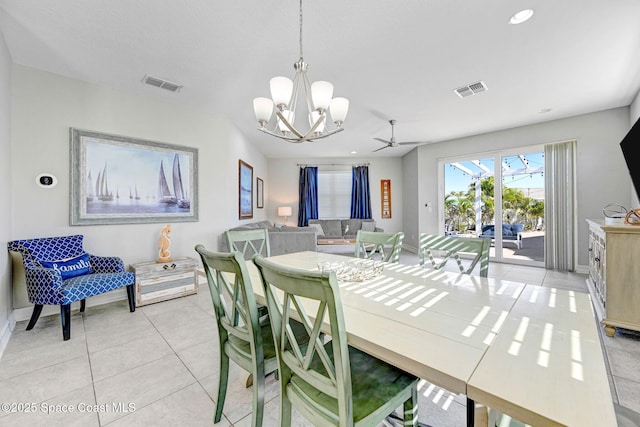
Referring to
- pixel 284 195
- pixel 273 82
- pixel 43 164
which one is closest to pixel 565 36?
pixel 273 82

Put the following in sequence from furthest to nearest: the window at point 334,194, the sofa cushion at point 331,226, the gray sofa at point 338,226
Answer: the window at point 334,194 → the sofa cushion at point 331,226 → the gray sofa at point 338,226

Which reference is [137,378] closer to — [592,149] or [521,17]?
[521,17]

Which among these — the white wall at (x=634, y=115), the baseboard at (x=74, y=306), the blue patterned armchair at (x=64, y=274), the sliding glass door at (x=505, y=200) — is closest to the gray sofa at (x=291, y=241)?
the baseboard at (x=74, y=306)

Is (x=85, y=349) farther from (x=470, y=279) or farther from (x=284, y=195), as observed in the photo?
(x=284, y=195)

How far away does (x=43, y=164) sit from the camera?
108 inches

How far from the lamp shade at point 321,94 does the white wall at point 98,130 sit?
8.73 ft

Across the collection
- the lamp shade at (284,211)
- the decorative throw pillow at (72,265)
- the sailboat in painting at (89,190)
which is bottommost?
the decorative throw pillow at (72,265)

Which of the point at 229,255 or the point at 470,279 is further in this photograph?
the point at 470,279

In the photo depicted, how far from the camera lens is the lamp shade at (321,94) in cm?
186

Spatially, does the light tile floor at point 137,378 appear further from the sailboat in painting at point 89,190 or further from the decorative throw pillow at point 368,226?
the decorative throw pillow at point 368,226

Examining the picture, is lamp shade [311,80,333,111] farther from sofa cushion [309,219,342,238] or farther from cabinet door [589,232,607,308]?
sofa cushion [309,219,342,238]

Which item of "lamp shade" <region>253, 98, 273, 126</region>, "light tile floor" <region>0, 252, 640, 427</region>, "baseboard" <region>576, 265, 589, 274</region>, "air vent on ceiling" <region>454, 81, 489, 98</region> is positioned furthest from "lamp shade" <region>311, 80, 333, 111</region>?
"baseboard" <region>576, 265, 589, 274</region>

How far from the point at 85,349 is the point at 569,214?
662 centimetres

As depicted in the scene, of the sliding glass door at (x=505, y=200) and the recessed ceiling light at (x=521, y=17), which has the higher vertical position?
the recessed ceiling light at (x=521, y=17)
